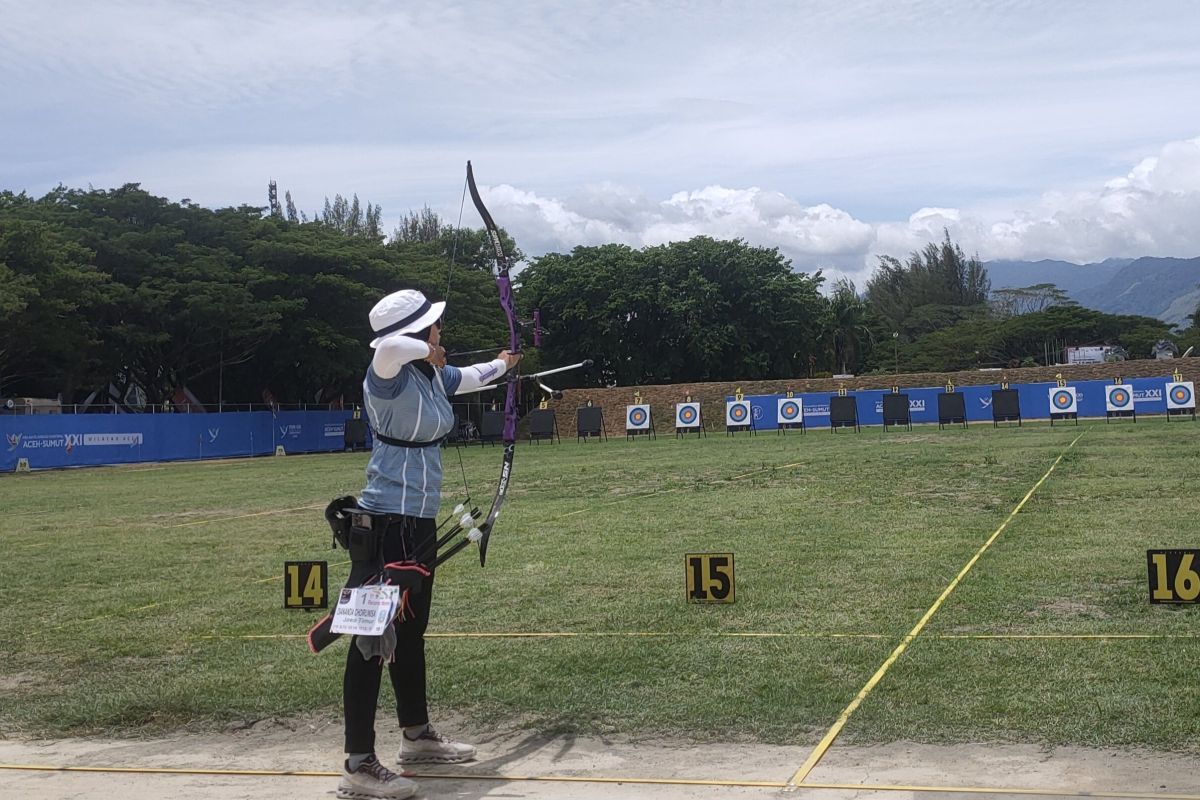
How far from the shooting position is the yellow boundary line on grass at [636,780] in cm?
411

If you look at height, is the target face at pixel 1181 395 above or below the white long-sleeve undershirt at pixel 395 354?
below

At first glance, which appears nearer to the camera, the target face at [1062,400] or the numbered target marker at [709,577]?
the numbered target marker at [709,577]

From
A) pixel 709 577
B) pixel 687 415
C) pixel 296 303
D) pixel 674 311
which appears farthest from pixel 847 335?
pixel 709 577

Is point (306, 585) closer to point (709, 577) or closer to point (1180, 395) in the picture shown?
point (709, 577)

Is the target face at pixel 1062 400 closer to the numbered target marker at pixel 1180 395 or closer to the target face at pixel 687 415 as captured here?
the numbered target marker at pixel 1180 395

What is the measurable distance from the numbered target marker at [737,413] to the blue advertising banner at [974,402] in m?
0.57

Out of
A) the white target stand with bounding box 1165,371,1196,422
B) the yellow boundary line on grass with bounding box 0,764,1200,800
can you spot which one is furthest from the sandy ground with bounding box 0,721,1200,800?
the white target stand with bounding box 1165,371,1196,422

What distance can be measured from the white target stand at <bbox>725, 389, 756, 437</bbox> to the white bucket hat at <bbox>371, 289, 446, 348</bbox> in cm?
3754

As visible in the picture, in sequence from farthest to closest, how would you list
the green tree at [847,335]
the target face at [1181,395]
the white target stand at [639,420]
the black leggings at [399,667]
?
the green tree at [847,335], the white target stand at [639,420], the target face at [1181,395], the black leggings at [399,667]

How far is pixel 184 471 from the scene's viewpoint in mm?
31188

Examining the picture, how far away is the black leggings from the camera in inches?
184

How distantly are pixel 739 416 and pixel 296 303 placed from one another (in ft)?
55.4

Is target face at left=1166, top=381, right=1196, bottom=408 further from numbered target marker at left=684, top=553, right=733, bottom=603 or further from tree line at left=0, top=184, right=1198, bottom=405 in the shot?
numbered target marker at left=684, top=553, right=733, bottom=603

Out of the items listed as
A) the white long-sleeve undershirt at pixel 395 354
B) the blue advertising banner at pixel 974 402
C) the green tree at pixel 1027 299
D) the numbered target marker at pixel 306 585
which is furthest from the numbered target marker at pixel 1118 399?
the green tree at pixel 1027 299
